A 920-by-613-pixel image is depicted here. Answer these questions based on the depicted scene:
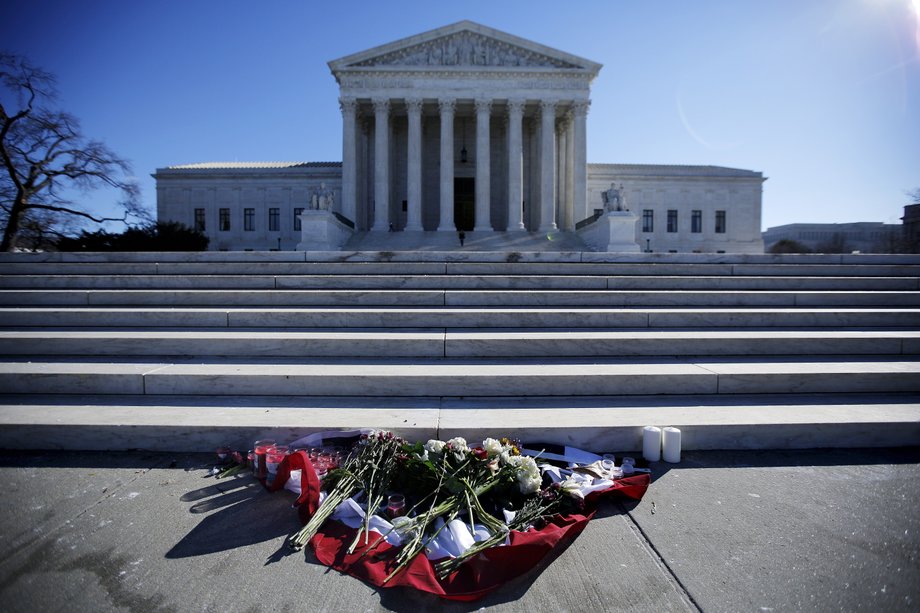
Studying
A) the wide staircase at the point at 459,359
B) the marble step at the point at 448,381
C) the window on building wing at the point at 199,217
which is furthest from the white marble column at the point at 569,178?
the window on building wing at the point at 199,217

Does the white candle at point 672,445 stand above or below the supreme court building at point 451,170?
below

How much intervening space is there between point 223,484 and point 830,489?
5.35 m

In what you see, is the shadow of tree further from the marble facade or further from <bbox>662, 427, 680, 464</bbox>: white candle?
the marble facade

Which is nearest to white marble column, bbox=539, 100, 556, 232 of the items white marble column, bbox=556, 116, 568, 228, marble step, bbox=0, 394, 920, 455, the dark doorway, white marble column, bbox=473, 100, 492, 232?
white marble column, bbox=556, 116, 568, 228

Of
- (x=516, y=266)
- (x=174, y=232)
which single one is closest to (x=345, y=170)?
(x=174, y=232)

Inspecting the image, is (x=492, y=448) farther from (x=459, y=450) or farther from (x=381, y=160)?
(x=381, y=160)

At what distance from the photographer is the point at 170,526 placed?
326cm

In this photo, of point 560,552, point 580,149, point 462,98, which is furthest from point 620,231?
point 560,552

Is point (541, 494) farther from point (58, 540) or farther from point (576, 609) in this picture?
point (58, 540)

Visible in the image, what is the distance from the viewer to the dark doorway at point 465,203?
38.4 metres

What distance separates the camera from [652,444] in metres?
4.24

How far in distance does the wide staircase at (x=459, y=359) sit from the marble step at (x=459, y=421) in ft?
0.07

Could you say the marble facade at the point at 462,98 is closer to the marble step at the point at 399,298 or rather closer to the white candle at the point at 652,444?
the marble step at the point at 399,298

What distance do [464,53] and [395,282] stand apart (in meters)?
30.1
